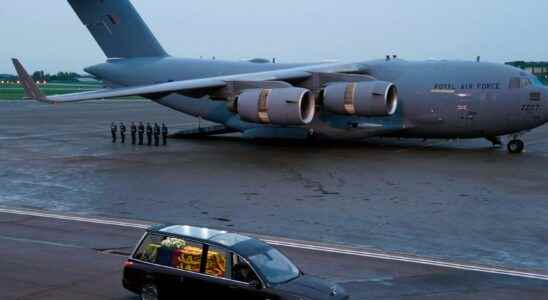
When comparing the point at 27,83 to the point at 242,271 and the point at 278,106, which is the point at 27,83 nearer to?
the point at 278,106

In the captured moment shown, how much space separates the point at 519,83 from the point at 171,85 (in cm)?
1271

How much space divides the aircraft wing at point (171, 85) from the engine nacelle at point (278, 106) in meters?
1.27

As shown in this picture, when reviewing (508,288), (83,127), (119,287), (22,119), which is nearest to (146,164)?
(119,287)

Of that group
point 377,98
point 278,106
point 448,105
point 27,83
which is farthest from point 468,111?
point 27,83

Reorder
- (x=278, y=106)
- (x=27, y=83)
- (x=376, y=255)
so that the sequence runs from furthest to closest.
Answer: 1. (x=278, y=106)
2. (x=27, y=83)
3. (x=376, y=255)

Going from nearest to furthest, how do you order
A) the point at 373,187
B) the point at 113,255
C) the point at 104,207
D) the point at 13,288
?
the point at 13,288 → the point at 113,255 → the point at 104,207 → the point at 373,187

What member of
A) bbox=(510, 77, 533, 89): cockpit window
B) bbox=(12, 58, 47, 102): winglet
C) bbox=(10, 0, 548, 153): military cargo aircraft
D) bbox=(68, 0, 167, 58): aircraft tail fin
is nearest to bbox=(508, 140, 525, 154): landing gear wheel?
bbox=(10, 0, 548, 153): military cargo aircraft

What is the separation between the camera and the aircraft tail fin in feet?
109

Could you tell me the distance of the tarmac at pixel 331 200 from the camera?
37.6ft

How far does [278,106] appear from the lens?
2573cm

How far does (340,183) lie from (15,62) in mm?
12728

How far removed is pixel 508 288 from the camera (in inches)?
420

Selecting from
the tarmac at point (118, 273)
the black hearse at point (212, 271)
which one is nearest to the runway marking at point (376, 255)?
the tarmac at point (118, 273)

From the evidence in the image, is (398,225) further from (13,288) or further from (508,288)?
(13,288)
